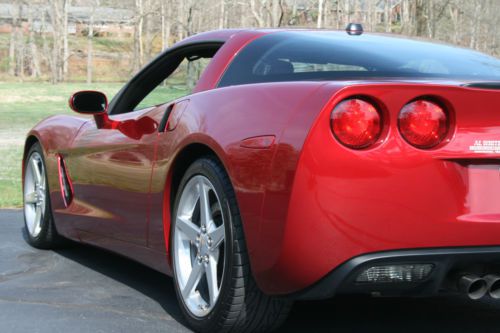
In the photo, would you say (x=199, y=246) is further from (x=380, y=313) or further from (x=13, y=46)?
(x=13, y=46)

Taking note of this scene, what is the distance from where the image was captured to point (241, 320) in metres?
3.88

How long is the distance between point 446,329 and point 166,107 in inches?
65.7

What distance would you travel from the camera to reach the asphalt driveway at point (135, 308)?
4.34 metres

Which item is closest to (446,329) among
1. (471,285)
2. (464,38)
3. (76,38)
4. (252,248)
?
(471,285)

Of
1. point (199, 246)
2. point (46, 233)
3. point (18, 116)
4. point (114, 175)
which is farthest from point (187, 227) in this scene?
point (18, 116)

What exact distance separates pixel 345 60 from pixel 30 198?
10.5 feet

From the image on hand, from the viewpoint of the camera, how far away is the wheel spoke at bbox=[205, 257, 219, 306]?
13.2 feet

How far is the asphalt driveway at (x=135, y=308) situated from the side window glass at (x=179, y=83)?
1.00m

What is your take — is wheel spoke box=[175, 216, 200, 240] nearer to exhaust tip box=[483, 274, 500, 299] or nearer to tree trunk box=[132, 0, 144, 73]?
exhaust tip box=[483, 274, 500, 299]

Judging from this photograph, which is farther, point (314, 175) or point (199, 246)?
point (199, 246)

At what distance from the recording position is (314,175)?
3406mm

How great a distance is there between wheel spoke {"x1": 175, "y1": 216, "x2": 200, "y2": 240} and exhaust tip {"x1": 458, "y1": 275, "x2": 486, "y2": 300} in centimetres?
120

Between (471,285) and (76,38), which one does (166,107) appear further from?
(76,38)

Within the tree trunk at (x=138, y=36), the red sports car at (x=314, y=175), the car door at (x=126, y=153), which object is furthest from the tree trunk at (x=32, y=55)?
the red sports car at (x=314, y=175)
